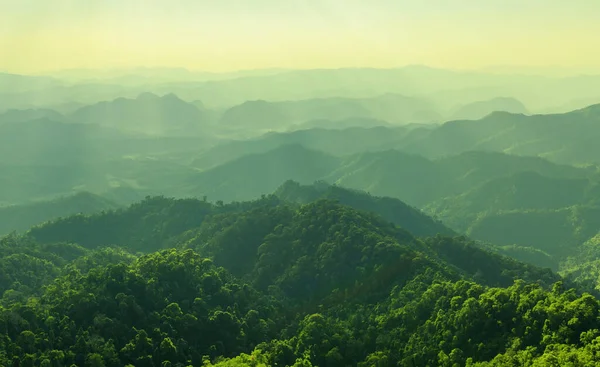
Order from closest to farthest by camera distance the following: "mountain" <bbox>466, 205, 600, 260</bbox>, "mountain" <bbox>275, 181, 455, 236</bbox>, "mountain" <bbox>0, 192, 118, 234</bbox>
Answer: "mountain" <bbox>275, 181, 455, 236</bbox> < "mountain" <bbox>466, 205, 600, 260</bbox> < "mountain" <bbox>0, 192, 118, 234</bbox>

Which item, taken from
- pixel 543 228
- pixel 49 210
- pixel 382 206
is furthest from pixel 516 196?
pixel 49 210

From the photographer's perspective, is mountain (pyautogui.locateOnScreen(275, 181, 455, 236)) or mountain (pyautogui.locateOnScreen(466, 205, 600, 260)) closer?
mountain (pyautogui.locateOnScreen(275, 181, 455, 236))

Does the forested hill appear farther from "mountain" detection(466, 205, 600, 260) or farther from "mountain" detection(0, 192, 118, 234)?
"mountain" detection(0, 192, 118, 234)

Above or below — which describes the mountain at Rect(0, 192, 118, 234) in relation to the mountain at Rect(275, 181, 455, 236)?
below

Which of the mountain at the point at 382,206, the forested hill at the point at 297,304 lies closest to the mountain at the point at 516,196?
the mountain at the point at 382,206

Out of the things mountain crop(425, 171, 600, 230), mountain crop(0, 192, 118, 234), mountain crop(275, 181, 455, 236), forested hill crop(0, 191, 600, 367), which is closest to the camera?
forested hill crop(0, 191, 600, 367)

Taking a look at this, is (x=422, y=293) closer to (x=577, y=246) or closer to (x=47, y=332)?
(x=47, y=332)

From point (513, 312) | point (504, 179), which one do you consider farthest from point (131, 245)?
point (504, 179)

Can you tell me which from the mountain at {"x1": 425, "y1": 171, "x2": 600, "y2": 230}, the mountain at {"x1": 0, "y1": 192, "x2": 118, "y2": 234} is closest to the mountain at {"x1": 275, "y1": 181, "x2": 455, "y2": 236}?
the mountain at {"x1": 425, "y1": 171, "x2": 600, "y2": 230}
